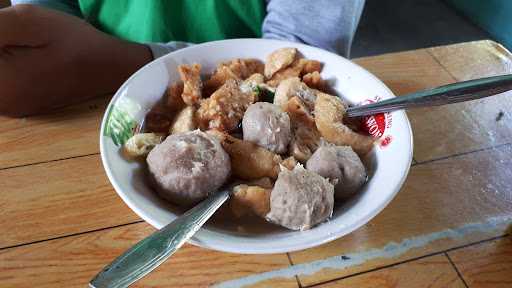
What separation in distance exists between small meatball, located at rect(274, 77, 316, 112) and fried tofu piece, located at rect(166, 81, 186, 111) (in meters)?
0.11

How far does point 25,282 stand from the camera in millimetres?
415

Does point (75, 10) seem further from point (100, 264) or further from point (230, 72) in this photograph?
point (100, 264)

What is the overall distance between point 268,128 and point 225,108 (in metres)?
0.07

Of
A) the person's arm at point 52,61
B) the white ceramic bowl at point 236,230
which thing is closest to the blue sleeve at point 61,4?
the person's arm at point 52,61

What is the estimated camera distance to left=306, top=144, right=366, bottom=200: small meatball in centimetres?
44

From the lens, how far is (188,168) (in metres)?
0.41

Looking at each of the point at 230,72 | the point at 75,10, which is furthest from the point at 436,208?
the point at 75,10

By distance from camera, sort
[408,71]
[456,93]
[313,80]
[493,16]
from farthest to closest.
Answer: [493,16] < [408,71] < [313,80] < [456,93]

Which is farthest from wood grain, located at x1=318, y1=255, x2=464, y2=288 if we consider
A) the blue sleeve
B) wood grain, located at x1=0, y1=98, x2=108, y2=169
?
the blue sleeve

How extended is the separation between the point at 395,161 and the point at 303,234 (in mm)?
132

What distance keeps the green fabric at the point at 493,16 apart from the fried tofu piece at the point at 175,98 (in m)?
1.29

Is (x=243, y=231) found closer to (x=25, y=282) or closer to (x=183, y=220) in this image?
(x=183, y=220)

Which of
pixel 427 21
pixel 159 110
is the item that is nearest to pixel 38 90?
pixel 159 110

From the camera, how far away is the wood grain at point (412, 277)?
43 centimetres
